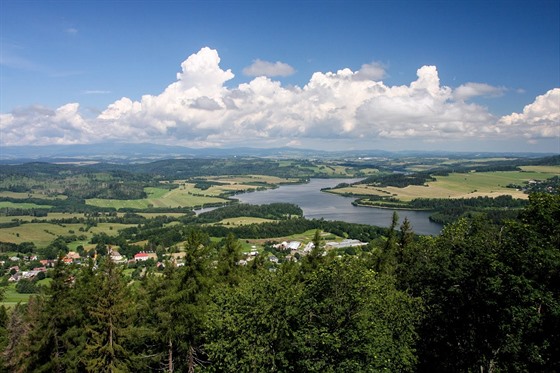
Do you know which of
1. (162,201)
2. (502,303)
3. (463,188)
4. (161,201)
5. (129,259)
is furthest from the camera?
(162,201)

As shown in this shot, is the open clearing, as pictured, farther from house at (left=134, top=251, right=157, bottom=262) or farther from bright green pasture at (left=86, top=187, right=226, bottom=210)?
house at (left=134, top=251, right=157, bottom=262)

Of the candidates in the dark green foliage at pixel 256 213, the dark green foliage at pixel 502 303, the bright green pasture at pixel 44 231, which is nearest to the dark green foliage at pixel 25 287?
the bright green pasture at pixel 44 231

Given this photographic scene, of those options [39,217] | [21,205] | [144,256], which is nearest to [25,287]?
[144,256]

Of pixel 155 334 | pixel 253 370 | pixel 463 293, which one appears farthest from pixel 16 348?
pixel 463 293

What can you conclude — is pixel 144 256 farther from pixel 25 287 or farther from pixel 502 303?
pixel 502 303

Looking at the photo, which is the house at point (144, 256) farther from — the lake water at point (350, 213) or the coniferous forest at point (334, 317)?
the lake water at point (350, 213)

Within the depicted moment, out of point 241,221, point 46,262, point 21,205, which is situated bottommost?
point 46,262
